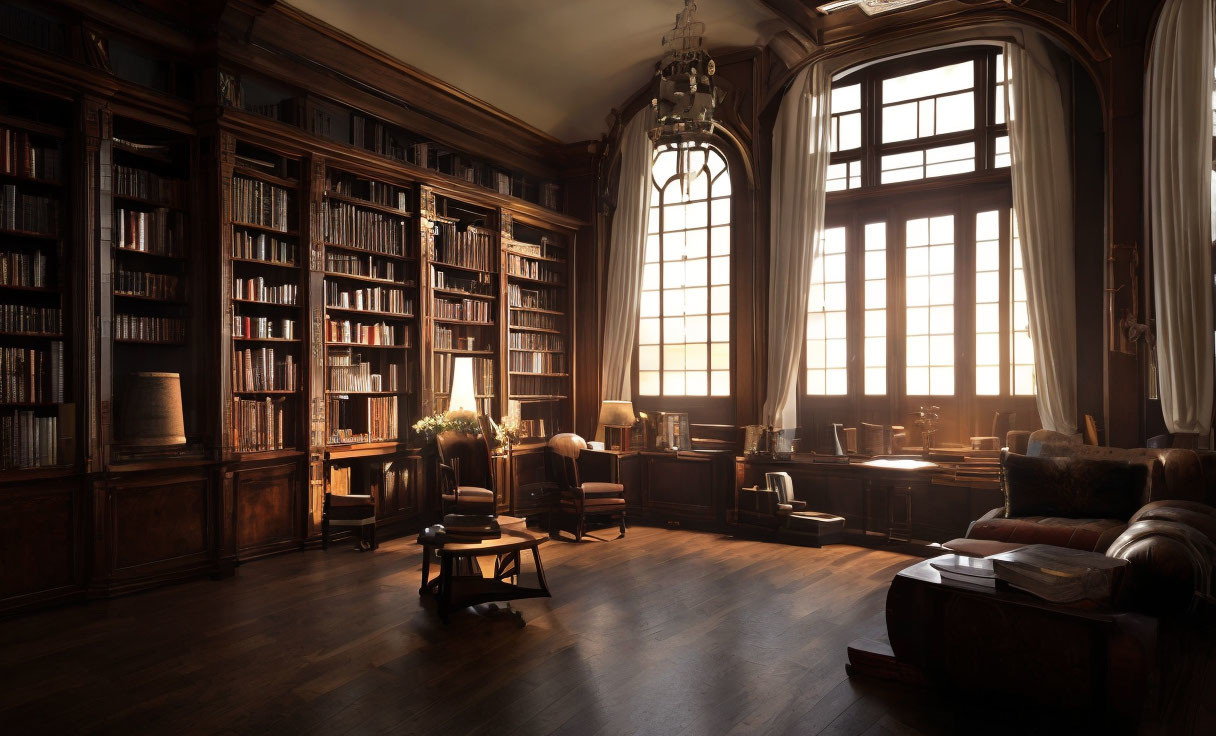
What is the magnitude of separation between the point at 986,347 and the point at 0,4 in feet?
25.4

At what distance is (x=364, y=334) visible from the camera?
678cm

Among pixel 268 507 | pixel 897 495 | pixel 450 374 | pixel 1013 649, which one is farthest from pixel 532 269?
pixel 1013 649

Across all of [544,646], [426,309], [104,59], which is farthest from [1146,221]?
[104,59]

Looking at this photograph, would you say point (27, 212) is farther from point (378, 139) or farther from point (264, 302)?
point (378, 139)

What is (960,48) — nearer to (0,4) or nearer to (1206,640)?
(1206,640)

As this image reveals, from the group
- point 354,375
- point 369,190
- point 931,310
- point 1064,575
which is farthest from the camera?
point 931,310

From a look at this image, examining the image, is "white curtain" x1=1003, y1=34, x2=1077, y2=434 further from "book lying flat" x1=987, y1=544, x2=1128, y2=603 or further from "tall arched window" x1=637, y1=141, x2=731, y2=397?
"book lying flat" x1=987, y1=544, x2=1128, y2=603

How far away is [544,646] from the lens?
4.02 metres

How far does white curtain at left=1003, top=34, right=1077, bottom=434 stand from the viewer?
6344 millimetres

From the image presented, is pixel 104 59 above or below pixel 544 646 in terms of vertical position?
above

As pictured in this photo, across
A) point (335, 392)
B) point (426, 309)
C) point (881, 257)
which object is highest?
point (881, 257)

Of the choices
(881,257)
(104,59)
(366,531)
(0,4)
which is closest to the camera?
(0,4)

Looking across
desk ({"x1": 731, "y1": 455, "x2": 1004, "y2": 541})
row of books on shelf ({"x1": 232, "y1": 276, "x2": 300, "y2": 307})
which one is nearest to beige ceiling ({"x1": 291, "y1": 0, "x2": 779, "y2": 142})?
row of books on shelf ({"x1": 232, "y1": 276, "x2": 300, "y2": 307})

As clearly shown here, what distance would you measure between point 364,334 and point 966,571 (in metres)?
5.14
